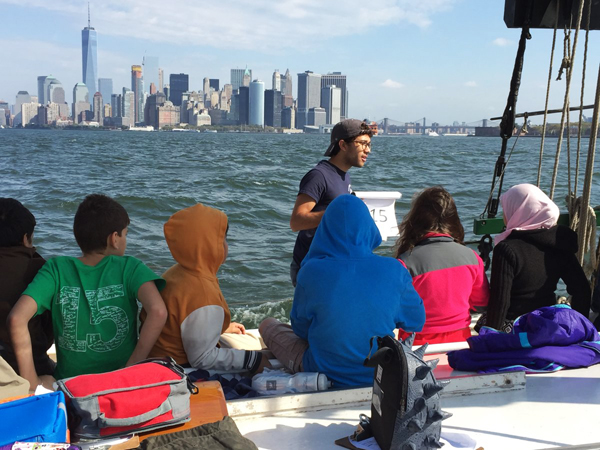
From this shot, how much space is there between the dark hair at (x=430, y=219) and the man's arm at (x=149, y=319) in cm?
118

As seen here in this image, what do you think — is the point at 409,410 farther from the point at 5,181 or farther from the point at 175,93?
the point at 175,93

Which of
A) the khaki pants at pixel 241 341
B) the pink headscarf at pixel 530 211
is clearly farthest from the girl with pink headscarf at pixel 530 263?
the khaki pants at pixel 241 341

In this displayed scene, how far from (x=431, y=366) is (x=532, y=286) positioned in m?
1.47

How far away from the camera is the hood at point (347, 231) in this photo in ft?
8.23

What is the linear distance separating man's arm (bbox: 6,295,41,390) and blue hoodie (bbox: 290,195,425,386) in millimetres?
1049

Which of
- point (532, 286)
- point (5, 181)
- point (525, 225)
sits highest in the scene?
point (525, 225)

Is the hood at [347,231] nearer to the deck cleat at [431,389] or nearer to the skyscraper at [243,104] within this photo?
the deck cleat at [431,389]

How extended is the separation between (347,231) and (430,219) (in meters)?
0.78

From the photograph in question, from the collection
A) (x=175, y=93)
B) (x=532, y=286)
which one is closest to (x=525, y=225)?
(x=532, y=286)

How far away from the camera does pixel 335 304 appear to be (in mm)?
2480

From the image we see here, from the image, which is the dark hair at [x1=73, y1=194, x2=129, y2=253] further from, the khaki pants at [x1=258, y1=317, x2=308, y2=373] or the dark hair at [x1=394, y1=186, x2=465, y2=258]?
the dark hair at [x1=394, y1=186, x2=465, y2=258]

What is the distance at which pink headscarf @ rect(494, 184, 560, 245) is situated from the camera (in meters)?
3.22

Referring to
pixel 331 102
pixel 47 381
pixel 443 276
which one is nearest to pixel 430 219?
pixel 443 276

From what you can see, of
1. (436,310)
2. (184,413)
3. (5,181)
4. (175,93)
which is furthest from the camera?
(175,93)
